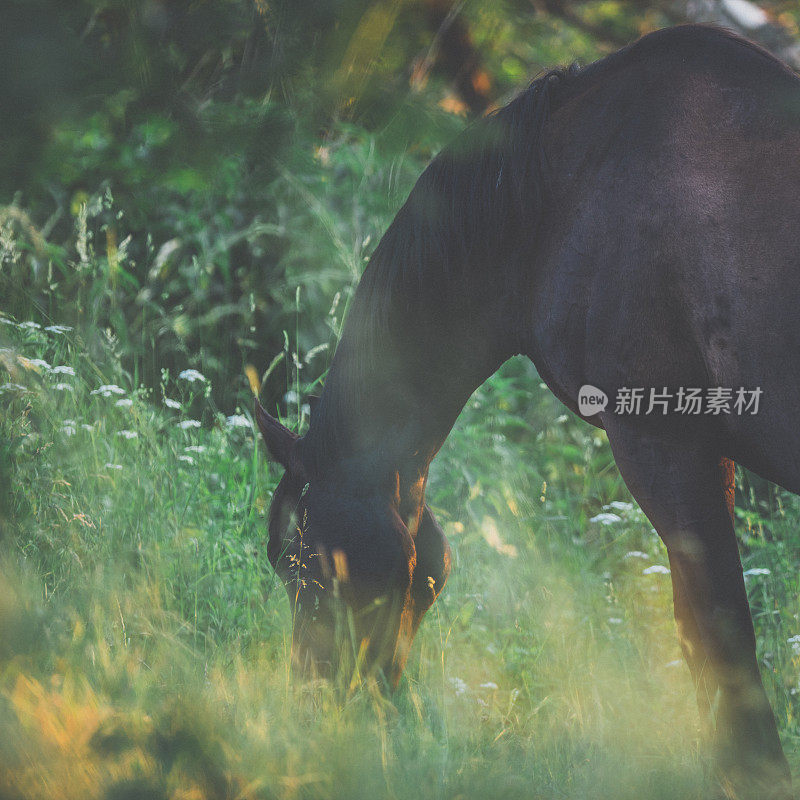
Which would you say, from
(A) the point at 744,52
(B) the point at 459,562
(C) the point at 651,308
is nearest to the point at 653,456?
(C) the point at 651,308

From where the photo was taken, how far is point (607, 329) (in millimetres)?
2070

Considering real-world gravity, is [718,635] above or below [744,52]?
below

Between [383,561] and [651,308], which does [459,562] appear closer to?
[383,561]

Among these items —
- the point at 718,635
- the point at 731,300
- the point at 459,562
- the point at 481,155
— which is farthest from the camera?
the point at 459,562

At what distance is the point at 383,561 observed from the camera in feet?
7.90

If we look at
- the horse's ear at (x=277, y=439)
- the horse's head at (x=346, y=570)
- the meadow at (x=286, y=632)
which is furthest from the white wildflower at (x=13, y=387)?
the horse's head at (x=346, y=570)

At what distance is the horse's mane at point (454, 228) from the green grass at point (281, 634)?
0.72 meters

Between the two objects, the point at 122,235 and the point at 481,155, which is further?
the point at 122,235

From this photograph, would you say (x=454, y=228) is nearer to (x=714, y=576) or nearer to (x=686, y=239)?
(x=686, y=239)

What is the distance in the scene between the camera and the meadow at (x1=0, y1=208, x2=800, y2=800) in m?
1.42

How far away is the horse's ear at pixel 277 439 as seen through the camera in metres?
2.55

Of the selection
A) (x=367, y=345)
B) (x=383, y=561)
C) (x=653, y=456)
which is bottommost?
(x=383, y=561)

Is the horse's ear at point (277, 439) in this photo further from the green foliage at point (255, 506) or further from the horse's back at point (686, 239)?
the horse's back at point (686, 239)

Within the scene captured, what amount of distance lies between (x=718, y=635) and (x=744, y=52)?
1.44m
